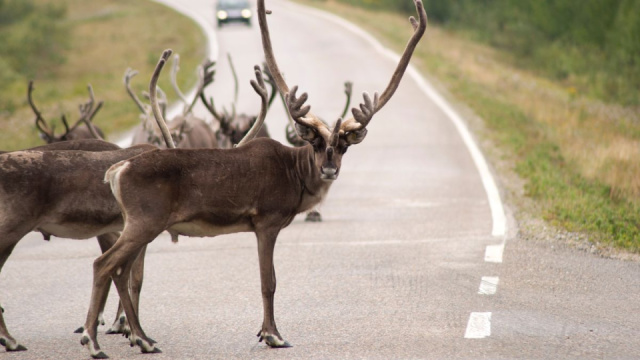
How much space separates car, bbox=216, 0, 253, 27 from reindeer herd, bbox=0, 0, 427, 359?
40193 mm

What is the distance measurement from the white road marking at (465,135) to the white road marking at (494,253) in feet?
2.46

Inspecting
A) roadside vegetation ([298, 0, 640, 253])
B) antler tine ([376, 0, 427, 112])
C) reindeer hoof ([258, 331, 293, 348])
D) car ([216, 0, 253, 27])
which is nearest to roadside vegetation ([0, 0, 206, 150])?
car ([216, 0, 253, 27])

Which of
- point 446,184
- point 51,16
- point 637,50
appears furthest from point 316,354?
point 51,16

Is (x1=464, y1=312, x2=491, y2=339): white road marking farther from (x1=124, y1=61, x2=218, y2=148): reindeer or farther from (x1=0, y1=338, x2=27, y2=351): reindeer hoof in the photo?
(x1=124, y1=61, x2=218, y2=148): reindeer

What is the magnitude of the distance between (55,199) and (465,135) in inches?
571

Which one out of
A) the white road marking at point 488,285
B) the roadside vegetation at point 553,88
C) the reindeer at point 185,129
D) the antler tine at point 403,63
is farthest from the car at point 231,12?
the white road marking at point 488,285

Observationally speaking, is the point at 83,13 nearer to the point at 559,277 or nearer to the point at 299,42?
the point at 299,42

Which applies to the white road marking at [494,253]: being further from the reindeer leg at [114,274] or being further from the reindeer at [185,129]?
the reindeer leg at [114,274]

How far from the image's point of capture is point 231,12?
47938 mm

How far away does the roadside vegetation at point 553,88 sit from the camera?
14.1 m

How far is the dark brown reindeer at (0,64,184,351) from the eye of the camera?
7.58m

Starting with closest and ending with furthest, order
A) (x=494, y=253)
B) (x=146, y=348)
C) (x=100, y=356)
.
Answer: (x=100, y=356) → (x=146, y=348) → (x=494, y=253)

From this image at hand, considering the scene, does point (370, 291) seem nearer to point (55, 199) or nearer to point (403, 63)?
point (403, 63)

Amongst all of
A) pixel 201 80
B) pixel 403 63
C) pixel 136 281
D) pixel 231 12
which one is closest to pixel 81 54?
pixel 231 12
